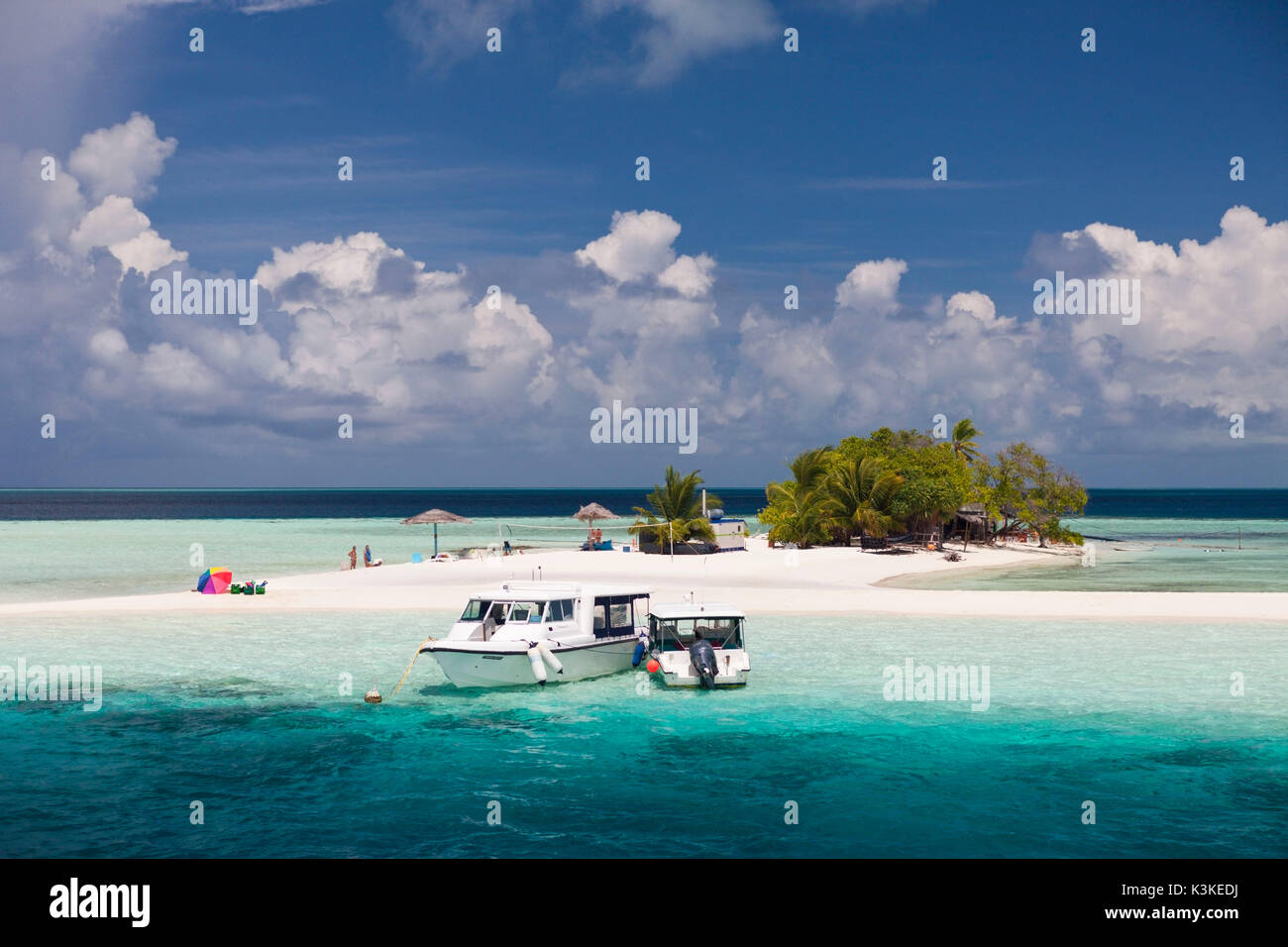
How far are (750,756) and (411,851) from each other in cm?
633

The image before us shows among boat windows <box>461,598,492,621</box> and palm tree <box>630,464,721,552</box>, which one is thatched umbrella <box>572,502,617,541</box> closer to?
palm tree <box>630,464,721,552</box>

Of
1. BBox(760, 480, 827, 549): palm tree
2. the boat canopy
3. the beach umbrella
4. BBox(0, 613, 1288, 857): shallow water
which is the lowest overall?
BBox(0, 613, 1288, 857): shallow water

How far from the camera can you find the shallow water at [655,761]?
1317 cm

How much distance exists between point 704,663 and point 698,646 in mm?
417

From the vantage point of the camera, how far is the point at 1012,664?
25156mm

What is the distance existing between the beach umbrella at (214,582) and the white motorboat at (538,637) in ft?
63.5

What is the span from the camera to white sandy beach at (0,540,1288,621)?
3450 cm

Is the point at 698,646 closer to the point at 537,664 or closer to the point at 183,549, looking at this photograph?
the point at 537,664

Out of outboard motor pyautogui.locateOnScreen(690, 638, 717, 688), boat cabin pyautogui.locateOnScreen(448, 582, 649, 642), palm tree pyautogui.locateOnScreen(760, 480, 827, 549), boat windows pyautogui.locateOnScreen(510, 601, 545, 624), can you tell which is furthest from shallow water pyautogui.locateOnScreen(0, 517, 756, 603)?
outboard motor pyautogui.locateOnScreen(690, 638, 717, 688)

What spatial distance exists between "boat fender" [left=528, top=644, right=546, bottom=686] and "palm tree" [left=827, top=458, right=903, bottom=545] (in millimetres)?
40080

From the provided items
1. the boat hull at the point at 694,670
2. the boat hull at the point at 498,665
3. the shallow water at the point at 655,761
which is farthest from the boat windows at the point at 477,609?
the boat hull at the point at 694,670
